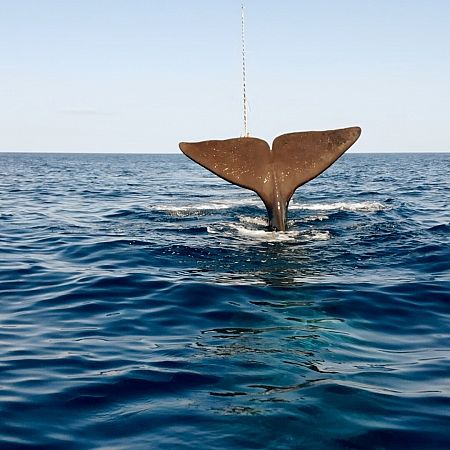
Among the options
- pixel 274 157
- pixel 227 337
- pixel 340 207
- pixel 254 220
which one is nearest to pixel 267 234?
pixel 274 157

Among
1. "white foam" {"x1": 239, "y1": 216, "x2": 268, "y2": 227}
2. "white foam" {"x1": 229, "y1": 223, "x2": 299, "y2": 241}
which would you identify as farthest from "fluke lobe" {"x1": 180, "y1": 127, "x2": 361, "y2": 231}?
"white foam" {"x1": 239, "y1": 216, "x2": 268, "y2": 227}

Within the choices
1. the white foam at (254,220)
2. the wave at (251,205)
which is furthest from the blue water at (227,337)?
the wave at (251,205)

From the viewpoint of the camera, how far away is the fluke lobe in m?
12.2

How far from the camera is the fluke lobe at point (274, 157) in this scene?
12219mm

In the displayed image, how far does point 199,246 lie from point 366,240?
3606mm

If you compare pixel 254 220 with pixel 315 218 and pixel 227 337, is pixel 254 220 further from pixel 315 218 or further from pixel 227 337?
pixel 227 337

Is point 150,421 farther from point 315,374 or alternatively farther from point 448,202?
point 448,202

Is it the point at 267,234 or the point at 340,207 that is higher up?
the point at 340,207

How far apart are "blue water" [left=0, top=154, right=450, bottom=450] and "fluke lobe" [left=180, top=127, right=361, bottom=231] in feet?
4.23

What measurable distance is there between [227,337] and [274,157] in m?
5.80

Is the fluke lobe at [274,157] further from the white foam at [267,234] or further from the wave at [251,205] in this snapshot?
the wave at [251,205]

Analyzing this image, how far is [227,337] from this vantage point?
24.8ft

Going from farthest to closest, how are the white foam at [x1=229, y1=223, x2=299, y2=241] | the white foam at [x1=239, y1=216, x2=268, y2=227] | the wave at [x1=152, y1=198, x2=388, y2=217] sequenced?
the wave at [x1=152, y1=198, x2=388, y2=217] → the white foam at [x1=239, y1=216, x2=268, y2=227] → the white foam at [x1=229, y1=223, x2=299, y2=241]

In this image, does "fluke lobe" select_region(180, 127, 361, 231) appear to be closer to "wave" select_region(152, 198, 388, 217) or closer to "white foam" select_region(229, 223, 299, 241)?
"white foam" select_region(229, 223, 299, 241)
